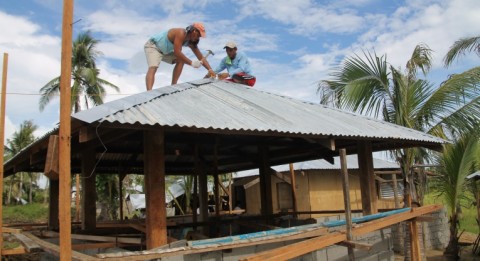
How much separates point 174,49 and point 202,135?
5.33 ft

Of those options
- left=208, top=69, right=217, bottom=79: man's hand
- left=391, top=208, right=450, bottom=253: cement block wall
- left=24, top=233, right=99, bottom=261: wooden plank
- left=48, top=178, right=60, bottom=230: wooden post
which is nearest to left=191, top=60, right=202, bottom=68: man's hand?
left=208, top=69, right=217, bottom=79: man's hand

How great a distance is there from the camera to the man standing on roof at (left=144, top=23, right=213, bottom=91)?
7352 millimetres

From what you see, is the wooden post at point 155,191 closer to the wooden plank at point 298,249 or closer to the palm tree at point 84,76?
the wooden plank at point 298,249

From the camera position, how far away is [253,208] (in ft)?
61.9

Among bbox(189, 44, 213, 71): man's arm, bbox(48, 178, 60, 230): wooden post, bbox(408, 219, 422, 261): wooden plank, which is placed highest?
bbox(189, 44, 213, 71): man's arm

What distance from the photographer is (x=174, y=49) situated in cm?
738

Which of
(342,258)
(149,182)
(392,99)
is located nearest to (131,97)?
(149,182)

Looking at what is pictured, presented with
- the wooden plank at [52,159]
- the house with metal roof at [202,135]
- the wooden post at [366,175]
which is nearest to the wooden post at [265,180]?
the house with metal roof at [202,135]

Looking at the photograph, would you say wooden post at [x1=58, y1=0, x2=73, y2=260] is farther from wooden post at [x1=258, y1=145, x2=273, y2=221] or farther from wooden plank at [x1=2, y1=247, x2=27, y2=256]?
wooden post at [x1=258, y1=145, x2=273, y2=221]

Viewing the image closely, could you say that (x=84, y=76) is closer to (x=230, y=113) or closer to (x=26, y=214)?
(x=26, y=214)

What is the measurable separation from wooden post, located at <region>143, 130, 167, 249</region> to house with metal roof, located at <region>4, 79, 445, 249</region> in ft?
0.04

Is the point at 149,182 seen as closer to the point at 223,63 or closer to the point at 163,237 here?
the point at 163,237

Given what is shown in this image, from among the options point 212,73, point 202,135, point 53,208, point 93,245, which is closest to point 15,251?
point 53,208

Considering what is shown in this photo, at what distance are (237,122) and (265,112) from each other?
1062 mm
